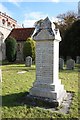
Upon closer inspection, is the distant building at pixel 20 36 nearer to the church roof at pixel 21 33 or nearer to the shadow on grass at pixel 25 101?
the church roof at pixel 21 33

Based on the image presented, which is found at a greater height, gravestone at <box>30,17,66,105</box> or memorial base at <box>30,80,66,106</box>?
gravestone at <box>30,17,66,105</box>

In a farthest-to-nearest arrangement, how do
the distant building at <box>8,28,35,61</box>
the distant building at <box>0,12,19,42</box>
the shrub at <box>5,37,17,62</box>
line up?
1. the distant building at <box>8,28,35,61</box>
2. the distant building at <box>0,12,19,42</box>
3. the shrub at <box>5,37,17,62</box>

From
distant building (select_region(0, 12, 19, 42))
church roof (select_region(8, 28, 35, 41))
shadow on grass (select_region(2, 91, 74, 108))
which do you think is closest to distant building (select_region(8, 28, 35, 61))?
church roof (select_region(8, 28, 35, 41))

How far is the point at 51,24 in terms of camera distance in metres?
7.48

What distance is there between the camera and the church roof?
33844 mm

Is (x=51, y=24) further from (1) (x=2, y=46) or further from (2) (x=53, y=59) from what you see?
(1) (x=2, y=46)

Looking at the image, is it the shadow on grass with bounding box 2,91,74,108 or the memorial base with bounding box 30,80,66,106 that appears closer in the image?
the shadow on grass with bounding box 2,91,74,108

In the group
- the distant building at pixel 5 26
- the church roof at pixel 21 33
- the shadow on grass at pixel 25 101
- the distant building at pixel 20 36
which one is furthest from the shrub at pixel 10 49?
the shadow on grass at pixel 25 101

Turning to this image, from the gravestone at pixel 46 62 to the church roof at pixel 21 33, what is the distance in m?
26.2

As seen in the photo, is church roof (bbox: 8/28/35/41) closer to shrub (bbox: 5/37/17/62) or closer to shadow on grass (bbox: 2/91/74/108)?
shrub (bbox: 5/37/17/62)

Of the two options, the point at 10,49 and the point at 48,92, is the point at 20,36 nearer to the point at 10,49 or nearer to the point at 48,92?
the point at 10,49

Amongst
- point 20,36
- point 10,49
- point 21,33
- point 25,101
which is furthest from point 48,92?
point 21,33

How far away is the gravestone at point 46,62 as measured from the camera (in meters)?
7.24

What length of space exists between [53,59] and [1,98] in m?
2.21
